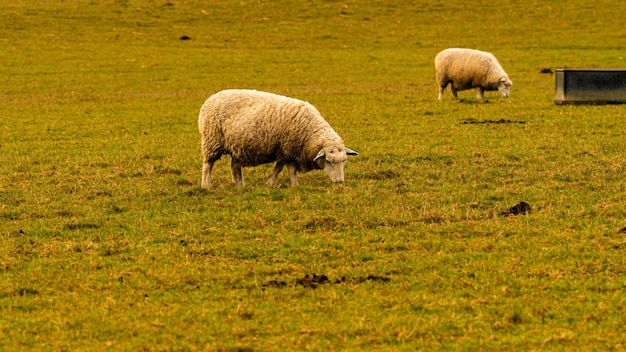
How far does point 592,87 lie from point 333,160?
35.9 ft

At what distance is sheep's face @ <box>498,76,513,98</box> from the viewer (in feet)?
79.0

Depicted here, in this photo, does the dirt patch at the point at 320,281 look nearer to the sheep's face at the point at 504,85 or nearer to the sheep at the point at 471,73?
the sheep at the point at 471,73

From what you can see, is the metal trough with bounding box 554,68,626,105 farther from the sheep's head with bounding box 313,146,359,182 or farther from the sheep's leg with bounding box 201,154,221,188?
the sheep's leg with bounding box 201,154,221,188

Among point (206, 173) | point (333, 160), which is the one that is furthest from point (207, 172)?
point (333, 160)

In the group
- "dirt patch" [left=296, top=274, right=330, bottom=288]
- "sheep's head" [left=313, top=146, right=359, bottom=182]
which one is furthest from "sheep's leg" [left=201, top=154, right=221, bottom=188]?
"dirt patch" [left=296, top=274, right=330, bottom=288]

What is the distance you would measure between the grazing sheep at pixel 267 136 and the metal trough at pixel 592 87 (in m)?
10.4

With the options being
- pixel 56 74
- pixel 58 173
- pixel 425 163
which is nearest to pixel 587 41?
pixel 56 74

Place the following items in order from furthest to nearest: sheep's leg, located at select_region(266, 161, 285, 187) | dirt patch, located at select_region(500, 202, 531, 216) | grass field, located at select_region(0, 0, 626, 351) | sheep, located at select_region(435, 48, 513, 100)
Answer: sheep, located at select_region(435, 48, 513, 100)
sheep's leg, located at select_region(266, 161, 285, 187)
dirt patch, located at select_region(500, 202, 531, 216)
grass field, located at select_region(0, 0, 626, 351)

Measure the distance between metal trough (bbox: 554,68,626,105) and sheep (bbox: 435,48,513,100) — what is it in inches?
101

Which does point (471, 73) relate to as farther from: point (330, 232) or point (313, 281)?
point (313, 281)

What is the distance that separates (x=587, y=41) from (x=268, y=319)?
127 feet

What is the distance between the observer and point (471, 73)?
2412 centimetres

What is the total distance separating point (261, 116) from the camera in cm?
1260

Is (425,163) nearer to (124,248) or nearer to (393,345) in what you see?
(124,248)
